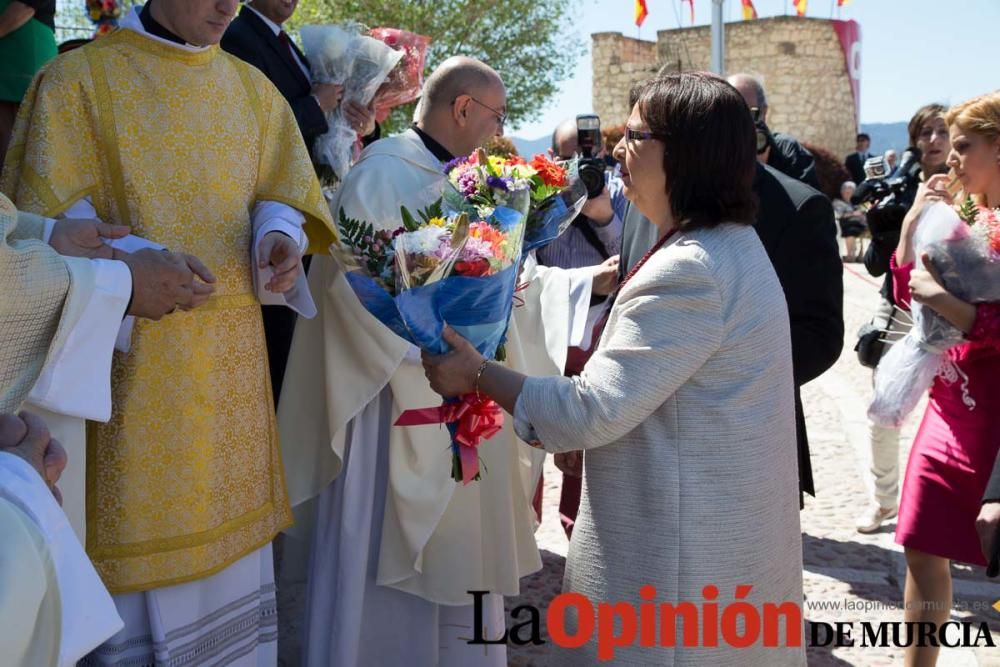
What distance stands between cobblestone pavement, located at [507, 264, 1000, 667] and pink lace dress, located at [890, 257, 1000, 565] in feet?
2.78

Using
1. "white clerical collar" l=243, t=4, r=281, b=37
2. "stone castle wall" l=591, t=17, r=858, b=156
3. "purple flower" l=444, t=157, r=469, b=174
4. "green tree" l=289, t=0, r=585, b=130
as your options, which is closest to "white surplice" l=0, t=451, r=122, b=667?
"purple flower" l=444, t=157, r=469, b=174

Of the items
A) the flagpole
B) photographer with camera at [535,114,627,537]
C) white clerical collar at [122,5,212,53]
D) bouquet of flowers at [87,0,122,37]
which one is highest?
Answer: the flagpole

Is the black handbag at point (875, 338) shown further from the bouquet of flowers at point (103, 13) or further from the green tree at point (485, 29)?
the green tree at point (485, 29)

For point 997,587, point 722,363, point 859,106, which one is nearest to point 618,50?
point 859,106

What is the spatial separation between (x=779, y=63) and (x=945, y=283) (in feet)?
124

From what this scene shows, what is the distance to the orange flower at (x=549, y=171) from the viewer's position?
11.6 feet

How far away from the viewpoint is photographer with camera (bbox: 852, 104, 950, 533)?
5.98 meters

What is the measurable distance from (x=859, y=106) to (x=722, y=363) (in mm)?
41887

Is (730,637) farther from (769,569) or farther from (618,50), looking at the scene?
(618,50)

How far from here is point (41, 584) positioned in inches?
74.9

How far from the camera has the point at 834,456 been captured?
7871mm

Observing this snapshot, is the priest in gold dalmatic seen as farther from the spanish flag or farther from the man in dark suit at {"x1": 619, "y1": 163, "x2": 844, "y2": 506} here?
the spanish flag

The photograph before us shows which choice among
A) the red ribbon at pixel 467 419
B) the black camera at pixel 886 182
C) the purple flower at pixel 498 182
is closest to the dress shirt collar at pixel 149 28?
the purple flower at pixel 498 182

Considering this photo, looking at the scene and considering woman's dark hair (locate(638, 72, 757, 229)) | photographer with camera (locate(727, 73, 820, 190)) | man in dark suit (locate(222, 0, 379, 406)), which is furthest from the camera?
photographer with camera (locate(727, 73, 820, 190))
